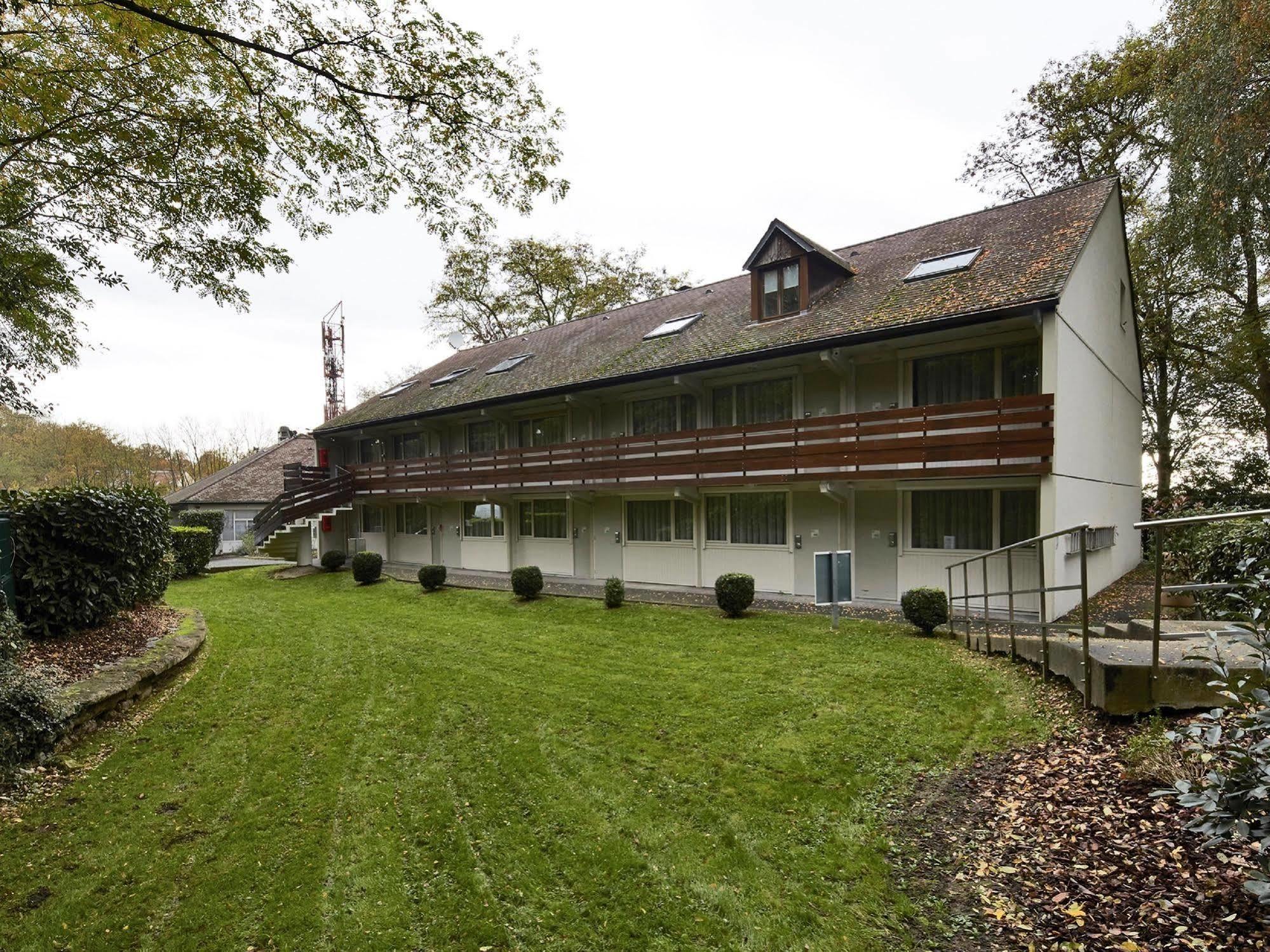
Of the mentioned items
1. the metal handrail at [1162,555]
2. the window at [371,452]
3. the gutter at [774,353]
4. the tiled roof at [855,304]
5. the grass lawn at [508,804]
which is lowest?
the grass lawn at [508,804]

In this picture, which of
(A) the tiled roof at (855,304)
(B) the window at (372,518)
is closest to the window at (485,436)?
(A) the tiled roof at (855,304)

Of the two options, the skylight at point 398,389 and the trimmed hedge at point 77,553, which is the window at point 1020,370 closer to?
the trimmed hedge at point 77,553

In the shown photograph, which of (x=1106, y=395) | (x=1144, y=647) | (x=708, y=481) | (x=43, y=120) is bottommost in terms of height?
(x=1144, y=647)

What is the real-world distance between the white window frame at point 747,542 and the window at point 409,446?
11.9m

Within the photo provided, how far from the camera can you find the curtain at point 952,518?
454 inches

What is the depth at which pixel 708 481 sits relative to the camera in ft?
45.3

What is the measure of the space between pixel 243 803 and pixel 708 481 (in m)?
10.6

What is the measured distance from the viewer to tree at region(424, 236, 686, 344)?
97.9ft

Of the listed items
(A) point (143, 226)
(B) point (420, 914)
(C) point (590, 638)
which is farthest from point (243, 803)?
(A) point (143, 226)

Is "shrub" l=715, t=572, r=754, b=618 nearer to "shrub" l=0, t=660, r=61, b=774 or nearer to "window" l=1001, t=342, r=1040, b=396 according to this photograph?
"window" l=1001, t=342, r=1040, b=396

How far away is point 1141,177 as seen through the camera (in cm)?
1947

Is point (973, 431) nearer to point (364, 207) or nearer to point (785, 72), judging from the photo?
point (785, 72)

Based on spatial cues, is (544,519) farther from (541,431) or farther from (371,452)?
(371,452)

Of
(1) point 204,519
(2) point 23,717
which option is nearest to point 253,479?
(1) point 204,519
